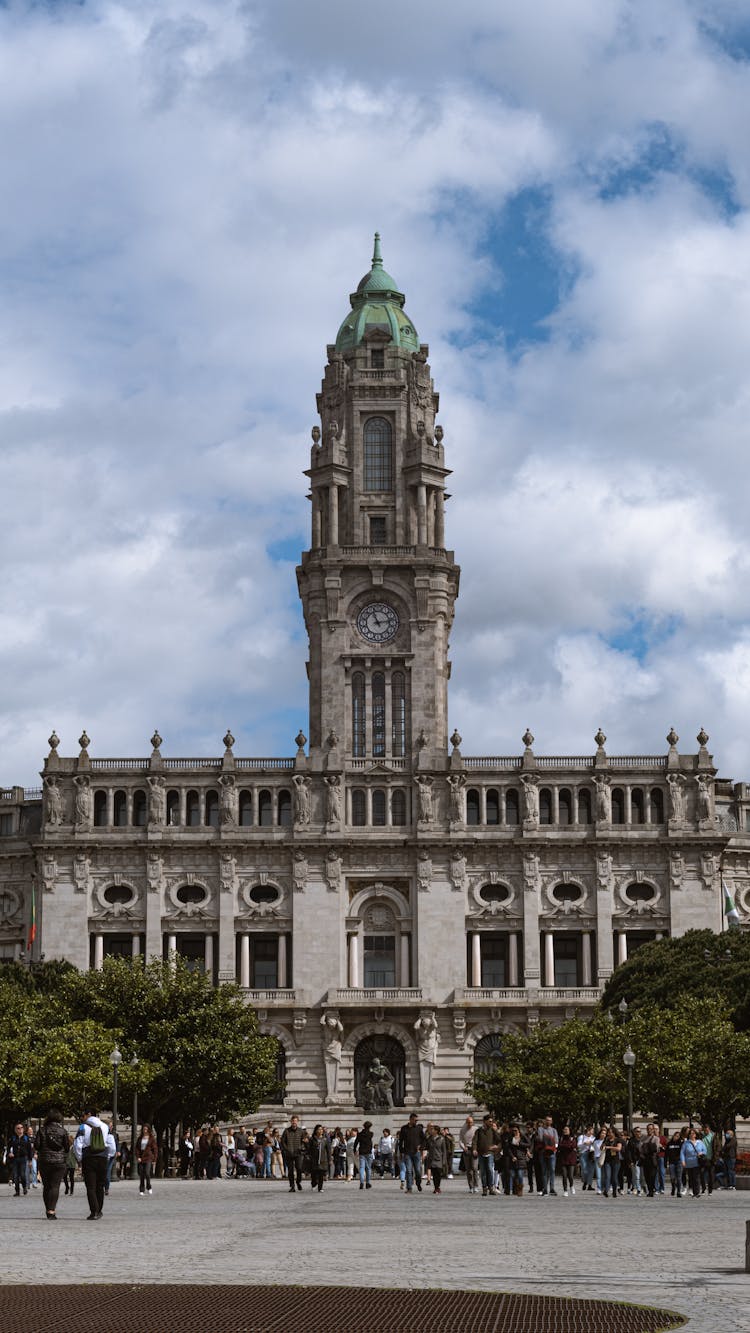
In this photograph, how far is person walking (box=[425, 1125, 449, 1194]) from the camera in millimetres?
55125

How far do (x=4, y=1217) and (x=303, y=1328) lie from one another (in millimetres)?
22322

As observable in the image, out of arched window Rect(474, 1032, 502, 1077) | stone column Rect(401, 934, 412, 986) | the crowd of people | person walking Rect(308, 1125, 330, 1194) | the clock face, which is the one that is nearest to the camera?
person walking Rect(308, 1125, 330, 1194)

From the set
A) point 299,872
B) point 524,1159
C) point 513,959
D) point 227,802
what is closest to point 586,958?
point 513,959

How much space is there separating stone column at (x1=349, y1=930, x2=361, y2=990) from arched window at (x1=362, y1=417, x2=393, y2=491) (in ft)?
100

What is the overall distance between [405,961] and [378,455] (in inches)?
1358

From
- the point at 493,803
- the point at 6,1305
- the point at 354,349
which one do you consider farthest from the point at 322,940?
the point at 6,1305

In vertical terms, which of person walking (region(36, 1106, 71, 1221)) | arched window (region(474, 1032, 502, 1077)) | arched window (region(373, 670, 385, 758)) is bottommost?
person walking (region(36, 1106, 71, 1221))

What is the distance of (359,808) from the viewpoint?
118m

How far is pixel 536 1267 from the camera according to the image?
26.7m

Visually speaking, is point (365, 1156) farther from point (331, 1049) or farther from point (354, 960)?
point (354, 960)

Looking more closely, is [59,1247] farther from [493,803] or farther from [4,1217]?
[493,803]

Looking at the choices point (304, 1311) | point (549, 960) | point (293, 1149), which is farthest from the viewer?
point (549, 960)

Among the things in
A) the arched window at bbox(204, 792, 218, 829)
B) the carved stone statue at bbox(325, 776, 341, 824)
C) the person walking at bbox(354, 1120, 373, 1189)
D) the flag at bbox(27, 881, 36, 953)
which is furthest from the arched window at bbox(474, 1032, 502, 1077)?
the person walking at bbox(354, 1120, 373, 1189)

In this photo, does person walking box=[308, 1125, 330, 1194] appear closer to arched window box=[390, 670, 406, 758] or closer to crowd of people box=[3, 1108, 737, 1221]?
crowd of people box=[3, 1108, 737, 1221]
